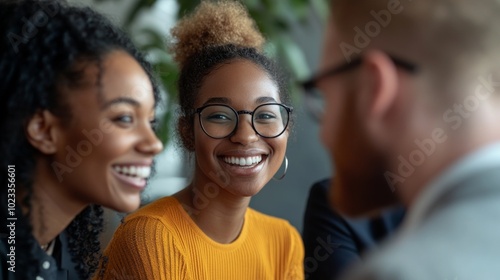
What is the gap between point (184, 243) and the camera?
3.81 feet

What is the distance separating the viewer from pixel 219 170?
1146 mm

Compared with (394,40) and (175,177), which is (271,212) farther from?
(394,40)

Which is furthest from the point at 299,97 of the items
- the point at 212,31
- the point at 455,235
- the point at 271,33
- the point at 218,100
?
the point at 455,235

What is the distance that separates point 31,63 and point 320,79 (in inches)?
14.0

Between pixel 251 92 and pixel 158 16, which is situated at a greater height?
pixel 158 16

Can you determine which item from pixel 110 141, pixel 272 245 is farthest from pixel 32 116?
pixel 272 245

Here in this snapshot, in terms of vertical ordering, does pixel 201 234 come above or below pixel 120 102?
below

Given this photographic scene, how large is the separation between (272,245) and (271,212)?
133 centimetres

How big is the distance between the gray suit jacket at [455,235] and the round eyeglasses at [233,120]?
0.52m

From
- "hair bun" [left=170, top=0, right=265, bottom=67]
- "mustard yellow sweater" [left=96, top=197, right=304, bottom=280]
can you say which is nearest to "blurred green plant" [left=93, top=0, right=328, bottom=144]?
"hair bun" [left=170, top=0, right=265, bottom=67]

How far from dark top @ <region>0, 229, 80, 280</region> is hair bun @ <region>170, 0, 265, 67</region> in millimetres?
458

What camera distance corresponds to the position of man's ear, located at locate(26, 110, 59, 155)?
851mm

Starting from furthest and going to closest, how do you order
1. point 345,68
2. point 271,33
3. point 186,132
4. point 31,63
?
point 271,33
point 186,132
point 31,63
point 345,68

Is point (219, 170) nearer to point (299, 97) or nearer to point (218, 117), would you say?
point (218, 117)
